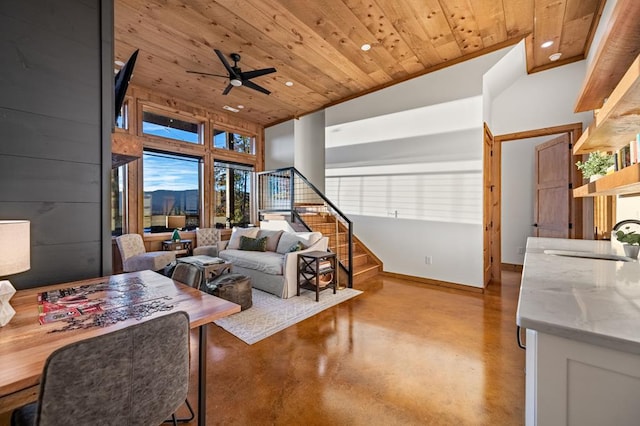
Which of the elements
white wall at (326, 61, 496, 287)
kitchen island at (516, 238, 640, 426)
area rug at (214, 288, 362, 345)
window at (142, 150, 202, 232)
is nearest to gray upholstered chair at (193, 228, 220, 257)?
window at (142, 150, 202, 232)

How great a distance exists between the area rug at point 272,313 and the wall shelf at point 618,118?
2.97 m

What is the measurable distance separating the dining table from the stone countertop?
1.29m

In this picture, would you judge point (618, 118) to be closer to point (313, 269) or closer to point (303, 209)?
point (313, 269)

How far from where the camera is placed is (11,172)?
1.70 m

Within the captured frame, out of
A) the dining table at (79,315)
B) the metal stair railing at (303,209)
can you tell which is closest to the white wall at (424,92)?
the metal stair railing at (303,209)

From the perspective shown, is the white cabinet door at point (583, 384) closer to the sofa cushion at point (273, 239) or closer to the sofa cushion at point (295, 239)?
the sofa cushion at point (295, 239)

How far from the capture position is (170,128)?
583 centimetres

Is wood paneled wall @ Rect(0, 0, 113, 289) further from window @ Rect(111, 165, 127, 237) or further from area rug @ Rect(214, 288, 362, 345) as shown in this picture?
window @ Rect(111, 165, 127, 237)

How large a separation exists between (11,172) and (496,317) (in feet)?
14.6

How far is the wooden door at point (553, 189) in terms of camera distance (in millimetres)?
3975

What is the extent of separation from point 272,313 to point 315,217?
3054mm

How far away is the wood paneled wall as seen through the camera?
67.1 inches

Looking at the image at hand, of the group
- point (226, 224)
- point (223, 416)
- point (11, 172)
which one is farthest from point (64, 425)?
point (226, 224)

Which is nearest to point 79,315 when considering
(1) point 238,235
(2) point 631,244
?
(2) point 631,244
